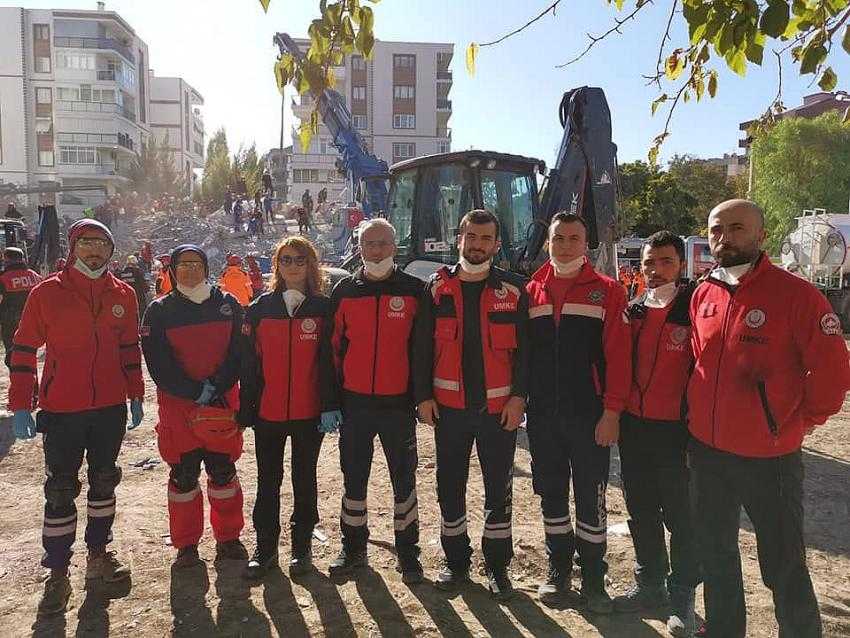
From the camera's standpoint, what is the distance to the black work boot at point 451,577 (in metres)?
3.51

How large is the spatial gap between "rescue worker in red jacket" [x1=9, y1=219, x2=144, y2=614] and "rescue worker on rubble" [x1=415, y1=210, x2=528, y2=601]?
1.76m

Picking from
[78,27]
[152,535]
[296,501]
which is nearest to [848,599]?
[296,501]

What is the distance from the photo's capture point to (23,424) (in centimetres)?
355

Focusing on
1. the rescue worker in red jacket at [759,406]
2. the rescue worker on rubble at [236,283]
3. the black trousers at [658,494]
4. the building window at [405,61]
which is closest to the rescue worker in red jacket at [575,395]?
the black trousers at [658,494]

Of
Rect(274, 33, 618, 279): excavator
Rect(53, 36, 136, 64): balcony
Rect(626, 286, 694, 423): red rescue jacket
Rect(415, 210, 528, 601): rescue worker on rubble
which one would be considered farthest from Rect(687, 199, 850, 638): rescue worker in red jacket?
Rect(53, 36, 136, 64): balcony

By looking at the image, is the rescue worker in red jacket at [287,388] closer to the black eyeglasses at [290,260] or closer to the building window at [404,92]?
the black eyeglasses at [290,260]

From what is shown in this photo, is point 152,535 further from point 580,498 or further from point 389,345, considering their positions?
point 580,498

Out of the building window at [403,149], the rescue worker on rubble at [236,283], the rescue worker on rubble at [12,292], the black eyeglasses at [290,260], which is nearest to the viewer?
the black eyeglasses at [290,260]

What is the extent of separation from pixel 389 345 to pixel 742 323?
1.76 m

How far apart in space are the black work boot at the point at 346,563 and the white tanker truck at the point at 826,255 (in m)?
17.3

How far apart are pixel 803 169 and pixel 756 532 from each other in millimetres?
39178

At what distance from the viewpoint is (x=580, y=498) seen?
3316mm

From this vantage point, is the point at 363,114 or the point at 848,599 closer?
the point at 848,599

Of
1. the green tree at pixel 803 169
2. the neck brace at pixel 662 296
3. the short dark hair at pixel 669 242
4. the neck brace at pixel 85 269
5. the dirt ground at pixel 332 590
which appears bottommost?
the dirt ground at pixel 332 590
